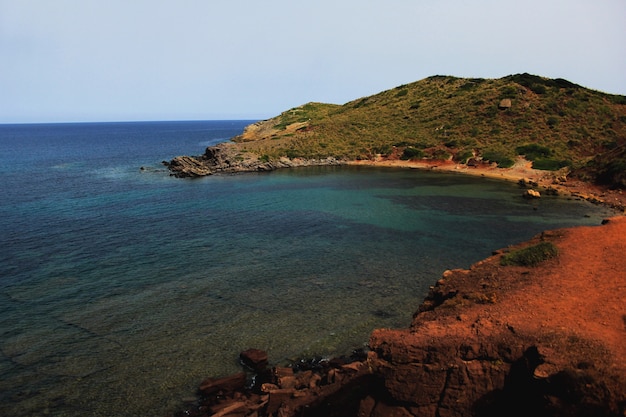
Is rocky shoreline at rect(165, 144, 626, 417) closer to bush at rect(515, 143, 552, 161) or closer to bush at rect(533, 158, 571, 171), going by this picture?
bush at rect(533, 158, 571, 171)

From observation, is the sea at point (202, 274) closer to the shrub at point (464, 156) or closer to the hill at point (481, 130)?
the shrub at point (464, 156)

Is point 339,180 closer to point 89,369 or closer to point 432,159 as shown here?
point 432,159

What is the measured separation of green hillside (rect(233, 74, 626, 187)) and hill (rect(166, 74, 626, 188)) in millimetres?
192

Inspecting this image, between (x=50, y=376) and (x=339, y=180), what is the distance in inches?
2273

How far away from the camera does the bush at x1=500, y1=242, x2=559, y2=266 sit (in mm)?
21391

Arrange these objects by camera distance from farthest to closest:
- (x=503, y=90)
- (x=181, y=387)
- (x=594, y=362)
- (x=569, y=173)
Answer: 1. (x=503, y=90)
2. (x=569, y=173)
3. (x=181, y=387)
4. (x=594, y=362)

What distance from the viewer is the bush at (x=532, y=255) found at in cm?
2139

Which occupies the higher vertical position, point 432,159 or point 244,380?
point 432,159

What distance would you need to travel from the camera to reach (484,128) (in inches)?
3629

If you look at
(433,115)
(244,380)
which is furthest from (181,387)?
(433,115)

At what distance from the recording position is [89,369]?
63.5 ft

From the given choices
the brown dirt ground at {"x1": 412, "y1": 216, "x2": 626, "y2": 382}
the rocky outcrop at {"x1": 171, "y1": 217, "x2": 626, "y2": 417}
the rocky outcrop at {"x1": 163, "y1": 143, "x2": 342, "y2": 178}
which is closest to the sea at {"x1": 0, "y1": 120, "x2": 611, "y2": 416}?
the rocky outcrop at {"x1": 171, "y1": 217, "x2": 626, "y2": 417}

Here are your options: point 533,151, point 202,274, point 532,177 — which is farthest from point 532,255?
point 533,151

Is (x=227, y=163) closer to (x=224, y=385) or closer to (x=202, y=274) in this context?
(x=202, y=274)
